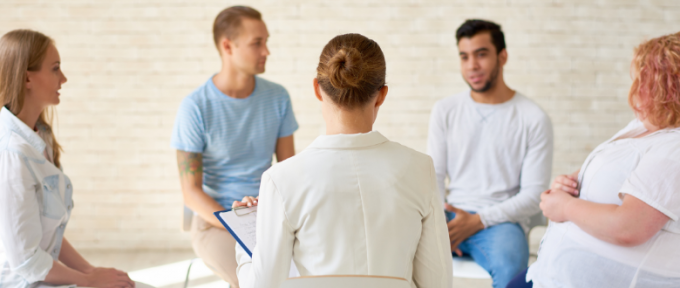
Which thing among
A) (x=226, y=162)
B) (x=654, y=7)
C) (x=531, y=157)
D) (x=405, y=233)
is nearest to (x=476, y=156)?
(x=531, y=157)

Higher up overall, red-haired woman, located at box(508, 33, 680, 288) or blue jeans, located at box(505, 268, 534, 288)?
red-haired woman, located at box(508, 33, 680, 288)

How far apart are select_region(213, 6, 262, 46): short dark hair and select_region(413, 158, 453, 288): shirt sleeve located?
1.40m

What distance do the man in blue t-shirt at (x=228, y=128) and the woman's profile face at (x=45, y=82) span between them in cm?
60

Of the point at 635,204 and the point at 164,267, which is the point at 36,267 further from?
the point at 164,267

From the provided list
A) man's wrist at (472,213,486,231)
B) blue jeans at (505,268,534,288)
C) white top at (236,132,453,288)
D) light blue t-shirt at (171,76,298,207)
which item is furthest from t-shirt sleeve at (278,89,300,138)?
white top at (236,132,453,288)

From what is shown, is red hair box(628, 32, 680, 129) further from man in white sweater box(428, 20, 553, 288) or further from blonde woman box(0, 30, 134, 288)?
blonde woman box(0, 30, 134, 288)

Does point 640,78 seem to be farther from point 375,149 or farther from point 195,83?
point 195,83

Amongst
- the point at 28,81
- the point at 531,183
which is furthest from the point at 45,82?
the point at 531,183

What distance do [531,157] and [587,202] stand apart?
0.75 meters

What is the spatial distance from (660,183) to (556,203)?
35 centimetres

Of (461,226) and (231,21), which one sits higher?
(231,21)

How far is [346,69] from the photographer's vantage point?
1059mm

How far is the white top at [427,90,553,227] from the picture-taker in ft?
7.22

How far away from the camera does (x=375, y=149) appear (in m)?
1.10
